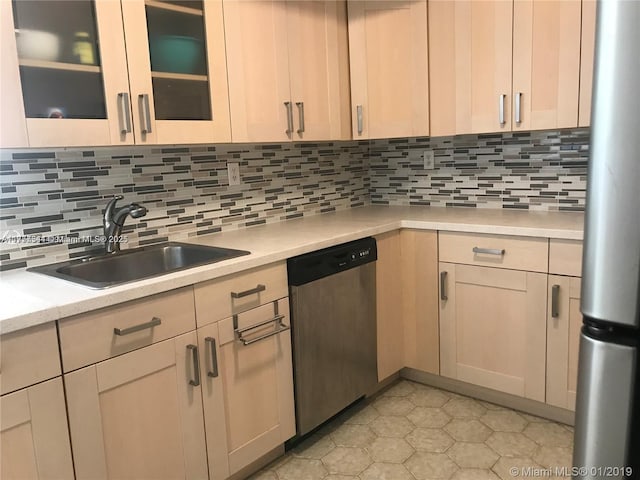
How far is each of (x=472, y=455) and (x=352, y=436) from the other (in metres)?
0.51

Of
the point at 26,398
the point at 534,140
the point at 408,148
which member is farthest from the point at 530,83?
the point at 26,398

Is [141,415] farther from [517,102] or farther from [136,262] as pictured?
[517,102]

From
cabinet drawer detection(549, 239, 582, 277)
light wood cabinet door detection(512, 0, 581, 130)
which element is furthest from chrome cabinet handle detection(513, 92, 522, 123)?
cabinet drawer detection(549, 239, 582, 277)

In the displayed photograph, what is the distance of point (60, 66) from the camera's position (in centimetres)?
160

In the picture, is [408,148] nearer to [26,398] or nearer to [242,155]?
[242,155]

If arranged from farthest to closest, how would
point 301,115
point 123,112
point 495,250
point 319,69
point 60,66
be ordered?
1. point 319,69
2. point 301,115
3. point 495,250
4. point 123,112
5. point 60,66

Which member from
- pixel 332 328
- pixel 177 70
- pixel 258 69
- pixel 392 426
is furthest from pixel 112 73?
pixel 392 426

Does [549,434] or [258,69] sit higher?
[258,69]

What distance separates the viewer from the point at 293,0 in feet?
7.64

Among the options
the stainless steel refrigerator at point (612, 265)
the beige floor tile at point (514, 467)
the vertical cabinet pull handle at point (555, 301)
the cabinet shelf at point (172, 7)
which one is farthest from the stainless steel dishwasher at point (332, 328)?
the stainless steel refrigerator at point (612, 265)

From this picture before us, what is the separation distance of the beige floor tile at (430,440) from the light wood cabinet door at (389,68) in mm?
1419

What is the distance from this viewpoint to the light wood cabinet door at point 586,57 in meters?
2.07

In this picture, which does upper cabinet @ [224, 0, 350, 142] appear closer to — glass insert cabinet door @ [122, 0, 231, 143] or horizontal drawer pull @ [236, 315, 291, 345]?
glass insert cabinet door @ [122, 0, 231, 143]

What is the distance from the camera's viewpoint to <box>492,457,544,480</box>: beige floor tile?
1922 mm
